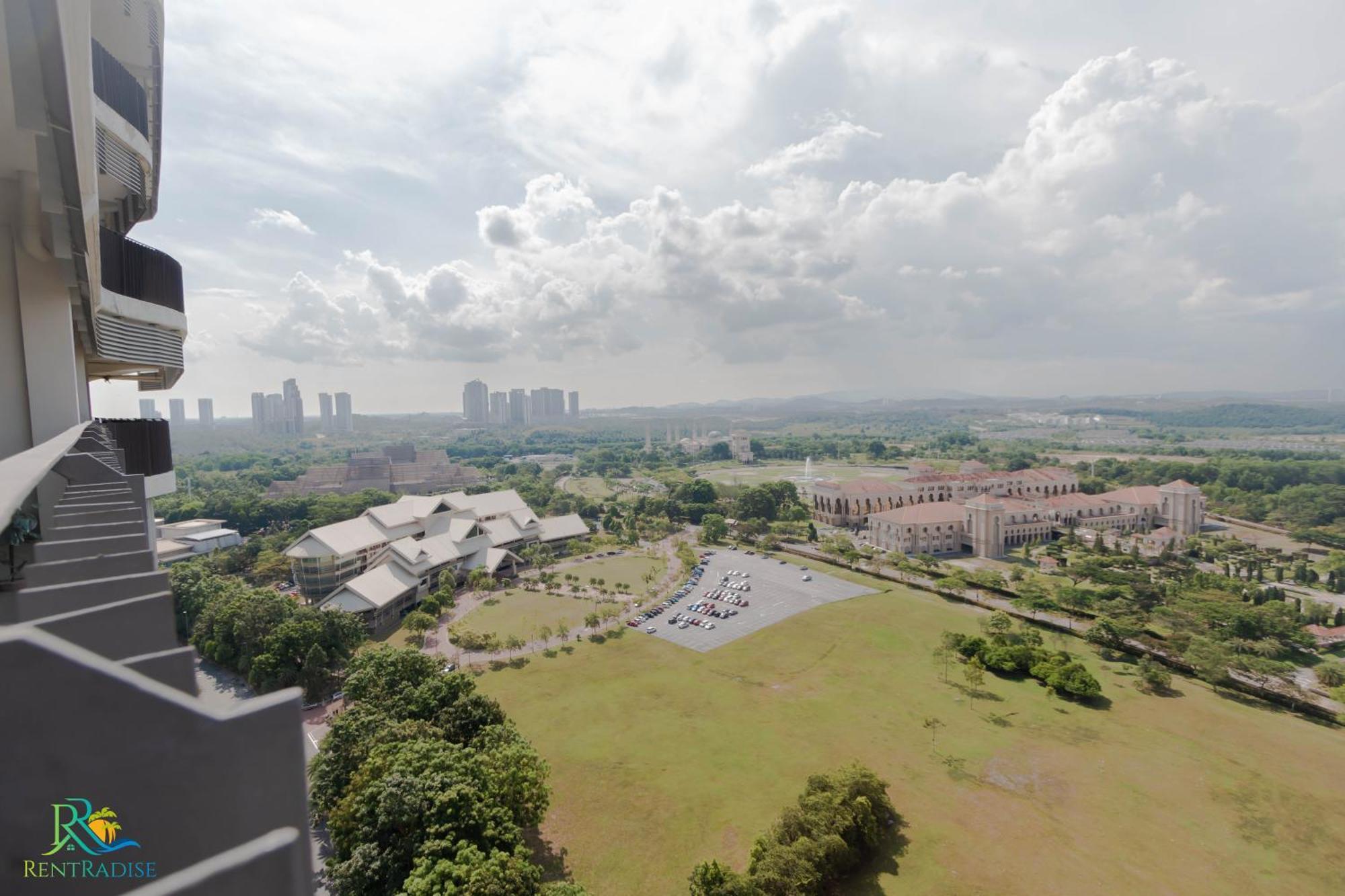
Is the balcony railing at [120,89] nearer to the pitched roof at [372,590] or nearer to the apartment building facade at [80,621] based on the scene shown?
the apartment building facade at [80,621]

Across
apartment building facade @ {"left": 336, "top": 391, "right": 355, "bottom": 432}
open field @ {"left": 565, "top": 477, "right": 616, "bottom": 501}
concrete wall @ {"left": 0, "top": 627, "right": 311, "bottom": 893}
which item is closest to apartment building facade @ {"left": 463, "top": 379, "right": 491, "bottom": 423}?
apartment building facade @ {"left": 336, "top": 391, "right": 355, "bottom": 432}

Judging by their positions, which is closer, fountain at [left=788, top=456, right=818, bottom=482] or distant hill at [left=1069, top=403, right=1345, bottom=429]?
fountain at [left=788, top=456, right=818, bottom=482]

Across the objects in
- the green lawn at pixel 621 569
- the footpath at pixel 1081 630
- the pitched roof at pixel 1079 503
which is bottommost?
the footpath at pixel 1081 630

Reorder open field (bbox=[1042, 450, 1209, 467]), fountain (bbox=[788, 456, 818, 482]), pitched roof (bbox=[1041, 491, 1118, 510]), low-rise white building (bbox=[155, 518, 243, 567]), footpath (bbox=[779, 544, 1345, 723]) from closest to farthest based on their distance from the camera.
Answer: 1. footpath (bbox=[779, 544, 1345, 723])
2. low-rise white building (bbox=[155, 518, 243, 567])
3. pitched roof (bbox=[1041, 491, 1118, 510])
4. fountain (bbox=[788, 456, 818, 482])
5. open field (bbox=[1042, 450, 1209, 467])

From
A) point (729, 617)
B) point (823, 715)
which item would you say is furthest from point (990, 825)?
point (729, 617)

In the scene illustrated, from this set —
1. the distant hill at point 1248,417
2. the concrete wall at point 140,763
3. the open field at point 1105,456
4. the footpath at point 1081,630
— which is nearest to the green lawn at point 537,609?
the footpath at point 1081,630

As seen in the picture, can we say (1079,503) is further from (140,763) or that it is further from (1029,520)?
(140,763)

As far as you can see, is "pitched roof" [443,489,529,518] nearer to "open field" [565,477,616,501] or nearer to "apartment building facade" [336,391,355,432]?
"open field" [565,477,616,501]
